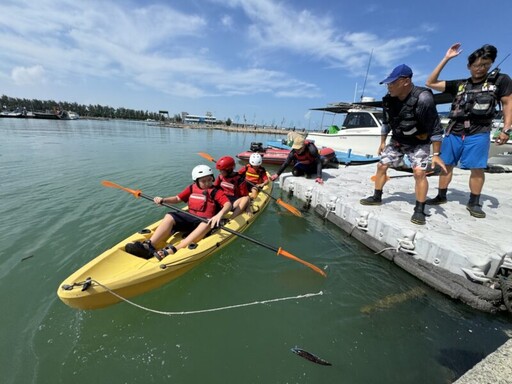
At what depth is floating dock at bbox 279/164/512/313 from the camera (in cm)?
310

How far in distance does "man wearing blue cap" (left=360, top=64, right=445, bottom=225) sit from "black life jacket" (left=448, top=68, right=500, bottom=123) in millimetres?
504

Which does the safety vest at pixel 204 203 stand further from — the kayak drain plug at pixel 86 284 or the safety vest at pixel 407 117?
the safety vest at pixel 407 117

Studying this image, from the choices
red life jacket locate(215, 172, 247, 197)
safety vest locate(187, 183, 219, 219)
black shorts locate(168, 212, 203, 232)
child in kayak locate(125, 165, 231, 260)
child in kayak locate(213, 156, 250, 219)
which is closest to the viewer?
child in kayak locate(125, 165, 231, 260)

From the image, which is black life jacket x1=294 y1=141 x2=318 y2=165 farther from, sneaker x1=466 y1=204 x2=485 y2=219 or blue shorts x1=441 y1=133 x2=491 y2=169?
sneaker x1=466 y1=204 x2=485 y2=219

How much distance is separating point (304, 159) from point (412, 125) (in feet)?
13.0

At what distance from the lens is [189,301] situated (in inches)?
127

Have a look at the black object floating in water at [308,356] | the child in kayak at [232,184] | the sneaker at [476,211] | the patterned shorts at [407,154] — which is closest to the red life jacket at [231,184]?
the child in kayak at [232,184]

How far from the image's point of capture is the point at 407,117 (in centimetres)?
378

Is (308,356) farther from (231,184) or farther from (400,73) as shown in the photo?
(400,73)

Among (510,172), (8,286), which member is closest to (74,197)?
(8,286)

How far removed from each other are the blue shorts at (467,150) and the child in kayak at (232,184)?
373 centimetres

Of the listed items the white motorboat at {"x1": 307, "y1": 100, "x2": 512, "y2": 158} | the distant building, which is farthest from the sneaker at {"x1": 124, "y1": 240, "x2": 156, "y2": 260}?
the distant building

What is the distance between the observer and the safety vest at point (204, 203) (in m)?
4.21

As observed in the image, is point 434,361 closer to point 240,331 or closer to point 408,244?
point 408,244
